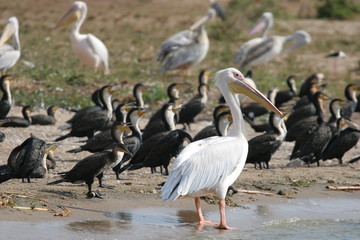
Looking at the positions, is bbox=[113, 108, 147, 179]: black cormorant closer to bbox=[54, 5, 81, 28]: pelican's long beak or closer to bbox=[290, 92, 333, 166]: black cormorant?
bbox=[290, 92, 333, 166]: black cormorant

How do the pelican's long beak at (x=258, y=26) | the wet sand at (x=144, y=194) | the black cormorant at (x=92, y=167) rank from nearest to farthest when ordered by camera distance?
the wet sand at (x=144, y=194) → the black cormorant at (x=92, y=167) → the pelican's long beak at (x=258, y=26)

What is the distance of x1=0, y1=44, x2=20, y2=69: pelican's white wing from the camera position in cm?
1487

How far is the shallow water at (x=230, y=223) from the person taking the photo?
671 cm

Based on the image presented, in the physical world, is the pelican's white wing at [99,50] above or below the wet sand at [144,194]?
above

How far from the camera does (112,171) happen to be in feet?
32.7

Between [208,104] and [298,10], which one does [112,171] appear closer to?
[208,104]

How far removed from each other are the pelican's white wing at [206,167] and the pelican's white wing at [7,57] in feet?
27.4

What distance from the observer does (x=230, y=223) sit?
25.0 feet

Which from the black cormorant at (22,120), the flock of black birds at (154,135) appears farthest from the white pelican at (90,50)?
Answer: the black cormorant at (22,120)

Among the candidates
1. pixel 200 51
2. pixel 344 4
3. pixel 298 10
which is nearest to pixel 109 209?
pixel 200 51

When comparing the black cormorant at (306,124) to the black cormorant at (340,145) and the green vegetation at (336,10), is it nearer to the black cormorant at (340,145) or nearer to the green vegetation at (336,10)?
the black cormorant at (340,145)

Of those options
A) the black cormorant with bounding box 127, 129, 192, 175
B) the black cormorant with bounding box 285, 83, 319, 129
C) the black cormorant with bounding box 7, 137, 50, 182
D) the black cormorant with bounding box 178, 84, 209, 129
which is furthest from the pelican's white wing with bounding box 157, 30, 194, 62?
the black cormorant with bounding box 7, 137, 50, 182

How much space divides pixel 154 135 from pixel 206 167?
3254 millimetres

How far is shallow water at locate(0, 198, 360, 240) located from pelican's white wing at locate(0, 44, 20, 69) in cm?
794
